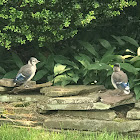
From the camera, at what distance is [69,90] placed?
7.29 metres

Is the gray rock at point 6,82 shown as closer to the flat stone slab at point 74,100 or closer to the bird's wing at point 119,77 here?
the flat stone slab at point 74,100

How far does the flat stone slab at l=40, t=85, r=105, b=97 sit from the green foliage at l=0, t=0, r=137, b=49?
1.18m

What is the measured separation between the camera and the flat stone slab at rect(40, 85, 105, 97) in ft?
23.8

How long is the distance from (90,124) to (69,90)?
958 millimetres

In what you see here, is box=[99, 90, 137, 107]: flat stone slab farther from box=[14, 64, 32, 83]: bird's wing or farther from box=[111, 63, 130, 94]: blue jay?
box=[14, 64, 32, 83]: bird's wing

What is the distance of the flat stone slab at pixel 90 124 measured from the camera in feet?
21.5

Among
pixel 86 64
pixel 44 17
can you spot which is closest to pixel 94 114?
pixel 86 64

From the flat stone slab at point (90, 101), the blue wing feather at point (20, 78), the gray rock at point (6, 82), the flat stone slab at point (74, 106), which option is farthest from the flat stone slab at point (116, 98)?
the gray rock at point (6, 82)

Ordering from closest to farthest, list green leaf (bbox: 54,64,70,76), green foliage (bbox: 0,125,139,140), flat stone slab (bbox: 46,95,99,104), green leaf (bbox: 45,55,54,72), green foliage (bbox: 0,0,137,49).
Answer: green foliage (bbox: 0,125,139,140) < flat stone slab (bbox: 46,95,99,104) < green foliage (bbox: 0,0,137,49) < green leaf (bbox: 54,64,70,76) < green leaf (bbox: 45,55,54,72)

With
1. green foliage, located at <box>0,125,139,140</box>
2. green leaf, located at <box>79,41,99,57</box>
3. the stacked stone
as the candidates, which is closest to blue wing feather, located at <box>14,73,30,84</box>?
the stacked stone

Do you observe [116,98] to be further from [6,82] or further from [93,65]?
[6,82]

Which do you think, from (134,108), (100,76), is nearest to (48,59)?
(100,76)

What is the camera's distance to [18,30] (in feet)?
24.7

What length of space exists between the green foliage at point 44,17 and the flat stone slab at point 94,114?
5.98 feet
